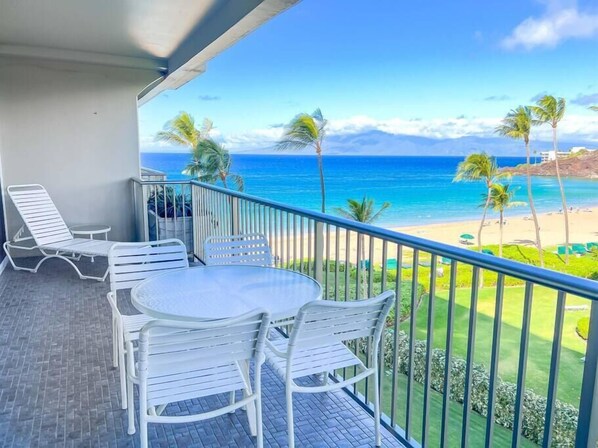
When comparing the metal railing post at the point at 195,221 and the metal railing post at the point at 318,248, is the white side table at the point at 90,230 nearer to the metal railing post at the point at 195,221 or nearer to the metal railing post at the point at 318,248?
the metal railing post at the point at 195,221

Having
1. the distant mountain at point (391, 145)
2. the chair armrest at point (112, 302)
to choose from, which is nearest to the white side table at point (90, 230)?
the chair armrest at point (112, 302)

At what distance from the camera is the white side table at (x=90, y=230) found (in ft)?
18.6

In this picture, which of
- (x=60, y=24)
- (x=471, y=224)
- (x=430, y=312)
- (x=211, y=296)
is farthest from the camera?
(x=471, y=224)

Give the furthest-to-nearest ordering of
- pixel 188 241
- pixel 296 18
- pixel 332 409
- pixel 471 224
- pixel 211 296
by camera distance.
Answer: pixel 296 18 → pixel 471 224 → pixel 188 241 → pixel 332 409 → pixel 211 296

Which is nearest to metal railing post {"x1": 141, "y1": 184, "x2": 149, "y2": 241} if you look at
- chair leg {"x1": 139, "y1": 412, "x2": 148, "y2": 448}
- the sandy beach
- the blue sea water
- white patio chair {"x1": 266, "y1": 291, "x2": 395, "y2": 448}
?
white patio chair {"x1": 266, "y1": 291, "x2": 395, "y2": 448}

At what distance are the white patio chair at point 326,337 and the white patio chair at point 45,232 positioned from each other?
135 inches

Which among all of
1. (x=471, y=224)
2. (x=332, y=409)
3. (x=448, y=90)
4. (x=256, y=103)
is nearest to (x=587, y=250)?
(x=471, y=224)

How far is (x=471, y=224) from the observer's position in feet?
94.8

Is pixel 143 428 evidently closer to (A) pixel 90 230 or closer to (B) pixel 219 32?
(B) pixel 219 32

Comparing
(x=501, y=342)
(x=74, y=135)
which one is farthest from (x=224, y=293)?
(x=501, y=342)

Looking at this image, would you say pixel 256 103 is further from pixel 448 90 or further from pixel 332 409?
pixel 332 409

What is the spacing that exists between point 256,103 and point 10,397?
34.2 m

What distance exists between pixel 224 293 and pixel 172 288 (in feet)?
0.90

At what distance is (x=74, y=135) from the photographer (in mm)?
6055
